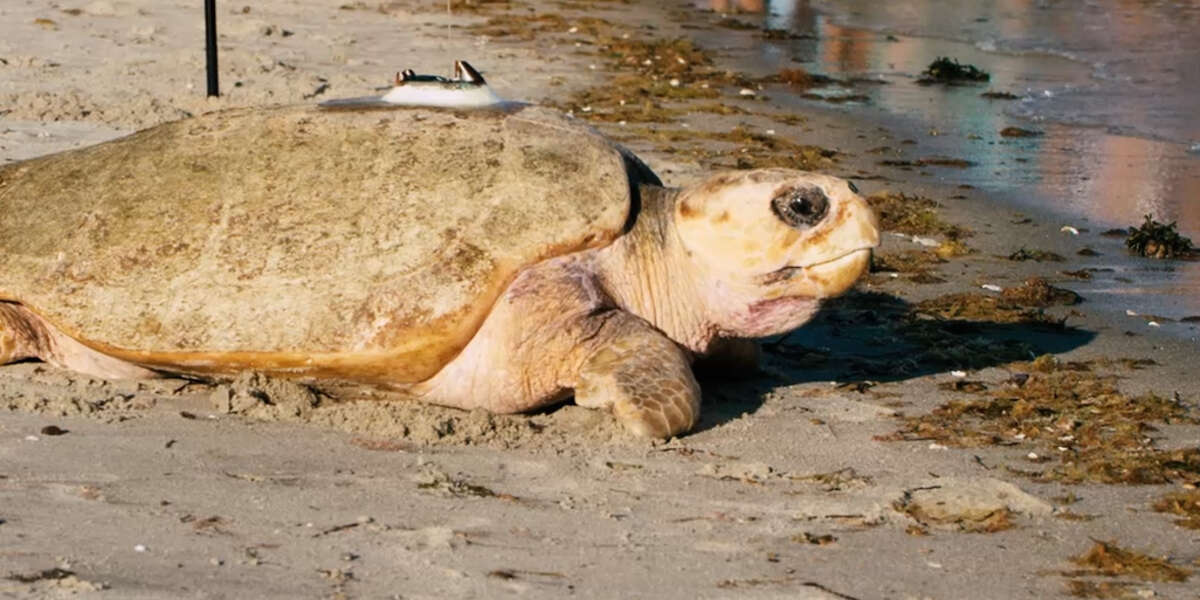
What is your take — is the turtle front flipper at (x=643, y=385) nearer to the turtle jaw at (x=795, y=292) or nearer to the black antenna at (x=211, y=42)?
the turtle jaw at (x=795, y=292)

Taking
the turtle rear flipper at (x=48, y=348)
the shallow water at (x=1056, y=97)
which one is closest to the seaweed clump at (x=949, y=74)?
the shallow water at (x=1056, y=97)

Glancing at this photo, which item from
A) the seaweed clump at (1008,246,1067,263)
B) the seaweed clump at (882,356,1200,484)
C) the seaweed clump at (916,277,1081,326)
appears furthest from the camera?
→ the seaweed clump at (1008,246,1067,263)

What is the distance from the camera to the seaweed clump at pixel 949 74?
12.6m

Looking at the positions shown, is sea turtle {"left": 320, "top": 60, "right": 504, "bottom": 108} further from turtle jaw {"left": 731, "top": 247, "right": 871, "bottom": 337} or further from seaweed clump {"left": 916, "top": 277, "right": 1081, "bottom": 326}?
seaweed clump {"left": 916, "top": 277, "right": 1081, "bottom": 326}

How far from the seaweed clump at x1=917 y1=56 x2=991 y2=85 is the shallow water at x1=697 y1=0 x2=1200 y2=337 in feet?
0.41

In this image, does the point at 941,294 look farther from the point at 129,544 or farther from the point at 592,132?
the point at 129,544

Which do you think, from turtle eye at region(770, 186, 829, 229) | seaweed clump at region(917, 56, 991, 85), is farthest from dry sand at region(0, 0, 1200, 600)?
seaweed clump at region(917, 56, 991, 85)

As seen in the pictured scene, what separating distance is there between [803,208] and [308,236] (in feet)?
4.62

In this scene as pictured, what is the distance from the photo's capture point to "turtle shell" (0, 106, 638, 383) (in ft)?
15.0

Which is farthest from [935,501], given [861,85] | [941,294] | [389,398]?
[861,85]

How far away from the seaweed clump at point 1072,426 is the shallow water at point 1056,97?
1145 millimetres

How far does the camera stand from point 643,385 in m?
4.50

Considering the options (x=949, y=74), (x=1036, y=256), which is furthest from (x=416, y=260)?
(x=949, y=74)

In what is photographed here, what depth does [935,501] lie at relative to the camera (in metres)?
4.02
